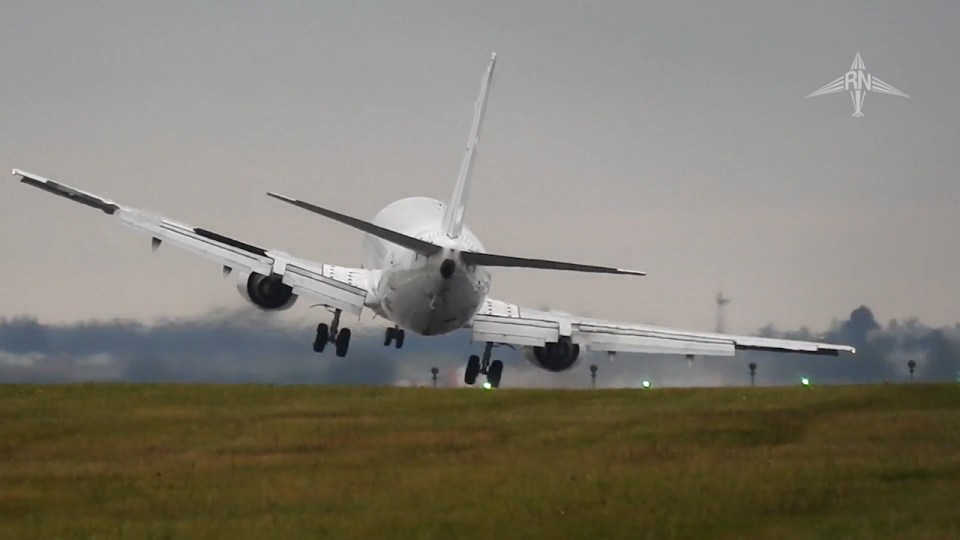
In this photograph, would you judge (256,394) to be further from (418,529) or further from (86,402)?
(418,529)

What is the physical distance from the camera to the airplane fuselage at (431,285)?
60344 millimetres

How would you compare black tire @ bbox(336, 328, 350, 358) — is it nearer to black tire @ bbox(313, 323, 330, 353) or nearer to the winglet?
black tire @ bbox(313, 323, 330, 353)

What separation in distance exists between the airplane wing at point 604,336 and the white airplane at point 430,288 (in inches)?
1.8

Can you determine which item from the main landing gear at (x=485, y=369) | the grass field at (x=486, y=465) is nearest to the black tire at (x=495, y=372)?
the main landing gear at (x=485, y=369)

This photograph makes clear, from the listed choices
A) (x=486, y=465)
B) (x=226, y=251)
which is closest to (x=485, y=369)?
(x=226, y=251)

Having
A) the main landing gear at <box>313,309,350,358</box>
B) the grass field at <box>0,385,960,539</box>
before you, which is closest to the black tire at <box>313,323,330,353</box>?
the main landing gear at <box>313,309,350,358</box>

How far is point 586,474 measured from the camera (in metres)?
38.2

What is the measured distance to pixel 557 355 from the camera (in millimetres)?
73062

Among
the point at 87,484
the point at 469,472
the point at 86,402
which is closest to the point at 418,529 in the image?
the point at 469,472

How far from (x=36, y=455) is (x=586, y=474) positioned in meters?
15.7

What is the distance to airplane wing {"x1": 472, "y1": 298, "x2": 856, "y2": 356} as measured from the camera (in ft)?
233

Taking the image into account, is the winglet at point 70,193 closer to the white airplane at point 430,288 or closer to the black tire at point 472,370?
the white airplane at point 430,288

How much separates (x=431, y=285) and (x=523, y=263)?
8575 mm

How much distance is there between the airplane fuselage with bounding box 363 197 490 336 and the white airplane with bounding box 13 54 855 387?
5 cm
